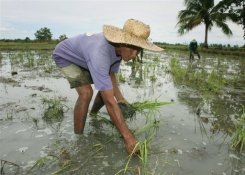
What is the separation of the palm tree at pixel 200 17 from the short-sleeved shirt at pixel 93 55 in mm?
22393

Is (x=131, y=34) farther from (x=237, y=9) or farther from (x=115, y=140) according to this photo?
(x=237, y=9)

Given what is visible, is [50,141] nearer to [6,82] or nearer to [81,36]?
[81,36]

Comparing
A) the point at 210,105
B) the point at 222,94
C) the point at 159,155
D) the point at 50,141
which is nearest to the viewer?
the point at 159,155

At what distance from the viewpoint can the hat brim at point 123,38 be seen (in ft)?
8.28

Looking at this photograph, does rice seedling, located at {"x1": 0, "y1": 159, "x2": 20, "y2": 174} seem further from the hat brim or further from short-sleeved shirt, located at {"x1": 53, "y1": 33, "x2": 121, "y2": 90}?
the hat brim

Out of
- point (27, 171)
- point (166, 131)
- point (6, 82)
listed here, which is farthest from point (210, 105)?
point (6, 82)

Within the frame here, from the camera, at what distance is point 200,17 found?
2530cm

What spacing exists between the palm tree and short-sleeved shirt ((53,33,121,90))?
22393 millimetres

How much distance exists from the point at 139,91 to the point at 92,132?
2548 millimetres

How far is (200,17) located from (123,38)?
24.1 meters

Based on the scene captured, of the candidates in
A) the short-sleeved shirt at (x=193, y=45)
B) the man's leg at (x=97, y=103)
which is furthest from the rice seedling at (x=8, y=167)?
the short-sleeved shirt at (x=193, y=45)

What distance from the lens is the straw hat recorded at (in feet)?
8.32

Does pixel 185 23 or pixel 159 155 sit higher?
pixel 185 23

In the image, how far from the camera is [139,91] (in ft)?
19.6
